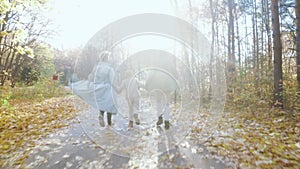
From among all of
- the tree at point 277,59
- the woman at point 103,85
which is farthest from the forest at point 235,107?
the woman at point 103,85

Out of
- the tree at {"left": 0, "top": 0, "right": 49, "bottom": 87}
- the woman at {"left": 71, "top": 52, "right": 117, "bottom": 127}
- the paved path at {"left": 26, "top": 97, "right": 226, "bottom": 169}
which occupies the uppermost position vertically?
the tree at {"left": 0, "top": 0, "right": 49, "bottom": 87}

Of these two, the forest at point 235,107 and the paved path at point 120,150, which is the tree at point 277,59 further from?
the paved path at point 120,150

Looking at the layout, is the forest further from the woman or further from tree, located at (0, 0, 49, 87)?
the woman

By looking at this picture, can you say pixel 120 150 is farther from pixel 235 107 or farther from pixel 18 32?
pixel 235 107

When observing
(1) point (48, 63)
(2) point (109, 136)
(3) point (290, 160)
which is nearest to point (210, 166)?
(3) point (290, 160)

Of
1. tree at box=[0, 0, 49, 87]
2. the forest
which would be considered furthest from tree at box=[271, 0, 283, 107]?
tree at box=[0, 0, 49, 87]

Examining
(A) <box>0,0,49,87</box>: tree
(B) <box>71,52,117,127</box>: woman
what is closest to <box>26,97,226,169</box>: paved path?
(B) <box>71,52,117,127</box>: woman

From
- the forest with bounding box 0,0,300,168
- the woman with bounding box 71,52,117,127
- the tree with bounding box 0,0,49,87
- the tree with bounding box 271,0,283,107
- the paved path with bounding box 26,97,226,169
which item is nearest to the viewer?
the paved path with bounding box 26,97,226,169

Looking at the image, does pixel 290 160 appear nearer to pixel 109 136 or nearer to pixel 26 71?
pixel 109 136

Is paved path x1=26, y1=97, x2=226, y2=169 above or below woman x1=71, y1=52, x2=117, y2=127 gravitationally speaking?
below

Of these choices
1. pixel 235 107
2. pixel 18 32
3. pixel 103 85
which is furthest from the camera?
pixel 235 107

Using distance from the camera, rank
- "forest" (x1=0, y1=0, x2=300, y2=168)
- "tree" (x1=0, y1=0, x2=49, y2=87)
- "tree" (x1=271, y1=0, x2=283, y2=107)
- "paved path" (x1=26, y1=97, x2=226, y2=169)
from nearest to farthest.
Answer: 1. "paved path" (x1=26, y1=97, x2=226, y2=169)
2. "forest" (x1=0, y1=0, x2=300, y2=168)
3. "tree" (x1=0, y1=0, x2=49, y2=87)
4. "tree" (x1=271, y1=0, x2=283, y2=107)

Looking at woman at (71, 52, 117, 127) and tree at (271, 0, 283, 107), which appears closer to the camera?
woman at (71, 52, 117, 127)

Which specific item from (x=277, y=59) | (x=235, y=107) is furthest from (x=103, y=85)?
(x=235, y=107)
